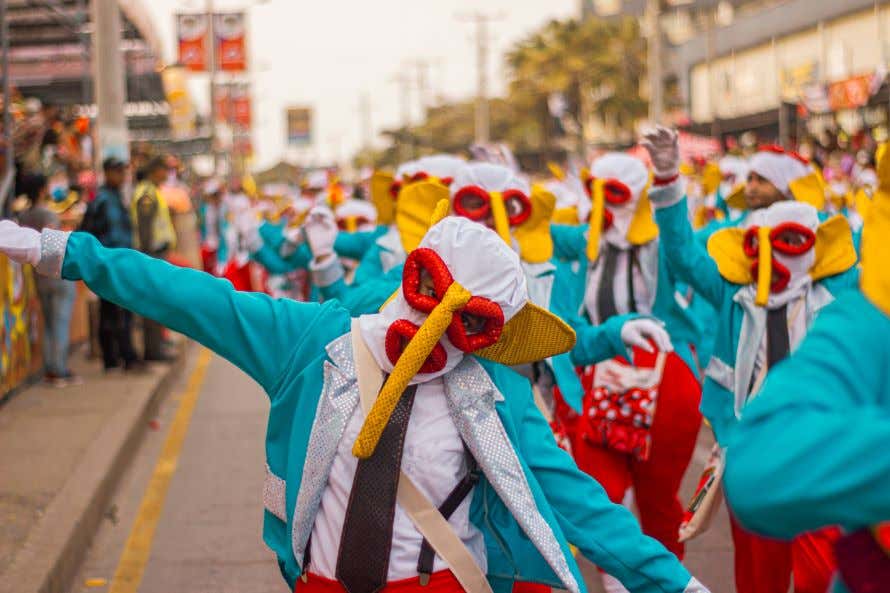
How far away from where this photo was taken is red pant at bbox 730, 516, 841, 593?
15.6 feet

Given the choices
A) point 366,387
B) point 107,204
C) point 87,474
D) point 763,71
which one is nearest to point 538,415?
point 366,387

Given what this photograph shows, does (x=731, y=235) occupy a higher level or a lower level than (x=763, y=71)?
lower

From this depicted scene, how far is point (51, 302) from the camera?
1243cm

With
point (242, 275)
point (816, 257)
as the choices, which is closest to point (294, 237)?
point (816, 257)

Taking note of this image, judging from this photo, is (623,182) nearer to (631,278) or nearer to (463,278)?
(631,278)

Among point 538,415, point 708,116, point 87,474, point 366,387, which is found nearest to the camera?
point 366,387

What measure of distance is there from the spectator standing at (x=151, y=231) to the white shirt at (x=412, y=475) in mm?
10305

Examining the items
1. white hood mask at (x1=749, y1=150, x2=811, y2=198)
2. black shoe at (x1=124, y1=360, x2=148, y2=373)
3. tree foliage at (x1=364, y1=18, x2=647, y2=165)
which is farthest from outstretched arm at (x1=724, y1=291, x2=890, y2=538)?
tree foliage at (x1=364, y1=18, x2=647, y2=165)

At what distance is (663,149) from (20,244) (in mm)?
3578

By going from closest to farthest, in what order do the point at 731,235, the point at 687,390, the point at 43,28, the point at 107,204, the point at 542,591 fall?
the point at 542,591 → the point at 731,235 → the point at 687,390 → the point at 107,204 → the point at 43,28

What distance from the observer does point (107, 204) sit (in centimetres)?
1292

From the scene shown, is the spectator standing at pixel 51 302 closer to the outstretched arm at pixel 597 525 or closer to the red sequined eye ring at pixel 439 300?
the outstretched arm at pixel 597 525

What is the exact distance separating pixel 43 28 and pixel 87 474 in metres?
11.2

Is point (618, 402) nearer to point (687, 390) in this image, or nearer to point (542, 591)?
point (687, 390)
